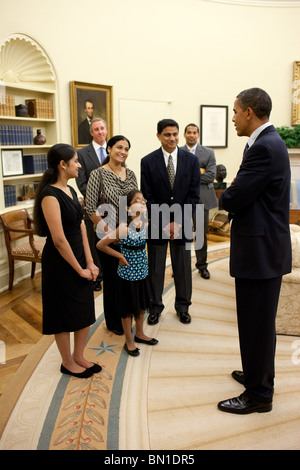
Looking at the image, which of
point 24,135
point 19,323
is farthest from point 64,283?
point 24,135

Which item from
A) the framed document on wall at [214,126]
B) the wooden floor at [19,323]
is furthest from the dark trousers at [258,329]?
the framed document on wall at [214,126]

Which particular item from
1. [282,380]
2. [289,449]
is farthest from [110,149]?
[289,449]

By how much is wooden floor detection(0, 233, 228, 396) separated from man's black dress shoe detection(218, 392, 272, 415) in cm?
149

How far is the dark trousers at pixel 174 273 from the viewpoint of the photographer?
375 centimetres

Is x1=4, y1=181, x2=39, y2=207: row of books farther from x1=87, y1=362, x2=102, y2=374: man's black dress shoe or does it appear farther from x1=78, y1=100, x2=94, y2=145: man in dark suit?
x1=87, y1=362, x2=102, y2=374: man's black dress shoe

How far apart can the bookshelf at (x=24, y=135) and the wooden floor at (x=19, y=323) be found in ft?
3.43

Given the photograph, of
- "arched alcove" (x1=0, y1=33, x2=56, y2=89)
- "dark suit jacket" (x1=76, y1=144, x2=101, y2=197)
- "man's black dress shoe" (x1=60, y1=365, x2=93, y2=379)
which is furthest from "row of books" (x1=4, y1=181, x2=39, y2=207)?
"man's black dress shoe" (x1=60, y1=365, x2=93, y2=379)

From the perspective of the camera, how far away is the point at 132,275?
10.2 feet

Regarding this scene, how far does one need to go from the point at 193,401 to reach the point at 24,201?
12.5 ft

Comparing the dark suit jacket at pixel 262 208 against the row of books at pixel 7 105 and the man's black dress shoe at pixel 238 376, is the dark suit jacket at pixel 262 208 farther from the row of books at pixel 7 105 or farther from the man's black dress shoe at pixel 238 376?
the row of books at pixel 7 105

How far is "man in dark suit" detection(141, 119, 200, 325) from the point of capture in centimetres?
366

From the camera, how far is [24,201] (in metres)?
5.55

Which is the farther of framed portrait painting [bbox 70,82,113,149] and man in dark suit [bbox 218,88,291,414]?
framed portrait painting [bbox 70,82,113,149]
